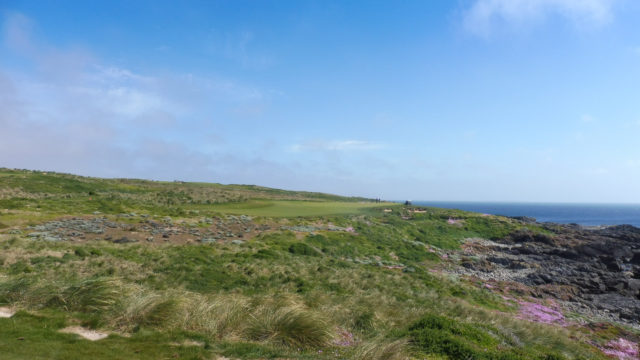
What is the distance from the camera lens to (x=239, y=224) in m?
36.4

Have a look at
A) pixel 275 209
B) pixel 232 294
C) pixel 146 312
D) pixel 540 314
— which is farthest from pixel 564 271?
pixel 146 312

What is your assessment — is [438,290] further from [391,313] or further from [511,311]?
[391,313]

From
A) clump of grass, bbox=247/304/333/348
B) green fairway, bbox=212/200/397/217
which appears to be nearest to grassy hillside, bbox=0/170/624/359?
clump of grass, bbox=247/304/333/348

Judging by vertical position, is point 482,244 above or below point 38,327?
below

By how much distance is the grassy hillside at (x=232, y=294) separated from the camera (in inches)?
342

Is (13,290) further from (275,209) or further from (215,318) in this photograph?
(275,209)

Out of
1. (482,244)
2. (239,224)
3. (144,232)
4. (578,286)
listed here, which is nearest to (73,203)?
(144,232)

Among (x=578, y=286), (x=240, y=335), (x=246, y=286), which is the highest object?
(x=240, y=335)

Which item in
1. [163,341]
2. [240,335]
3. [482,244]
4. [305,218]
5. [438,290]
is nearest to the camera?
[163,341]

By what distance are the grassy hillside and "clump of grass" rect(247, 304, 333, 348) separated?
0.03 m

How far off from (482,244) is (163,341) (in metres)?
51.9

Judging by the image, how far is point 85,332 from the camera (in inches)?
341

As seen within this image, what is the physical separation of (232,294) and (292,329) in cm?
668

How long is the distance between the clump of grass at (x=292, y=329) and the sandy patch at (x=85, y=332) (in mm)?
3927
